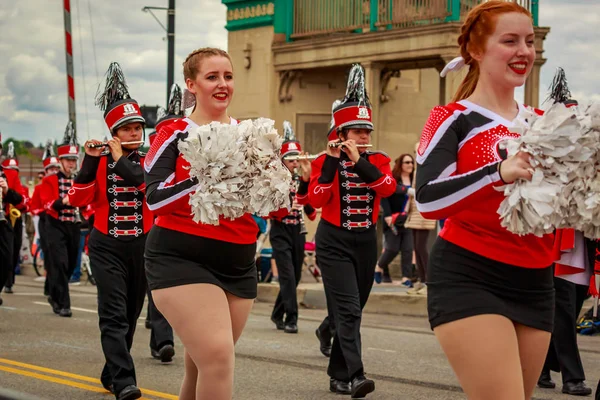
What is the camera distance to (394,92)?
2120 centimetres

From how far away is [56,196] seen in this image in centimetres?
1415

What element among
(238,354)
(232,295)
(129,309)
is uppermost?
(232,295)

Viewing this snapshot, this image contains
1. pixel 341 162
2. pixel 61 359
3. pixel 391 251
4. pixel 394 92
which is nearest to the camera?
pixel 341 162

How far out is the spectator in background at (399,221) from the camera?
1538 centimetres

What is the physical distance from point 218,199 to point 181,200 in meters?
0.24

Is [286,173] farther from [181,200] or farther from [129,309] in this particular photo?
[129,309]

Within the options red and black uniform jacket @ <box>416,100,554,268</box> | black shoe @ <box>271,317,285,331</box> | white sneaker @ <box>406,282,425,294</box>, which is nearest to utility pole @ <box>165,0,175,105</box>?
white sneaker @ <box>406,282,425,294</box>

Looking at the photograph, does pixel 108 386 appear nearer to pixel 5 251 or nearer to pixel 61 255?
pixel 5 251

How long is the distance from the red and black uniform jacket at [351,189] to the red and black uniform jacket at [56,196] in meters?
6.31

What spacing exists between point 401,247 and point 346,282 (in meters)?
7.85

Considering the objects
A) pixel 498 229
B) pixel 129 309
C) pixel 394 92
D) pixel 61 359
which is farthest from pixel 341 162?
pixel 394 92

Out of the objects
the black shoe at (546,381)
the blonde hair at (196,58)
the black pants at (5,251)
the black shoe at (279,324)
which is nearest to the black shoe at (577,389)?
the black shoe at (546,381)

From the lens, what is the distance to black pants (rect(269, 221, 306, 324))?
463 inches

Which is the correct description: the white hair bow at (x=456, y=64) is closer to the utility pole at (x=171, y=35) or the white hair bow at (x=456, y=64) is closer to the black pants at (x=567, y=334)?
the black pants at (x=567, y=334)
